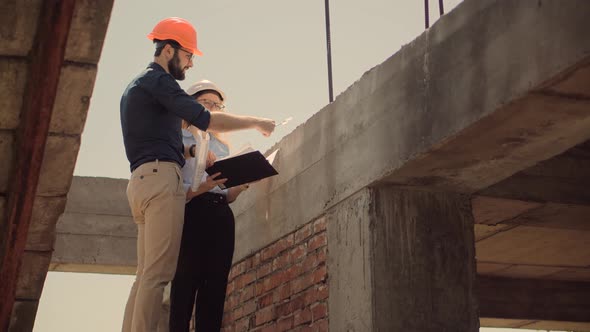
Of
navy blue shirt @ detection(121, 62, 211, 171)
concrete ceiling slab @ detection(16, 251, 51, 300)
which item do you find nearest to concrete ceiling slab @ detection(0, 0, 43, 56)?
navy blue shirt @ detection(121, 62, 211, 171)

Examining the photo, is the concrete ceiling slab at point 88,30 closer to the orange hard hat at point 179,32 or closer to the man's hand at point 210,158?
the orange hard hat at point 179,32

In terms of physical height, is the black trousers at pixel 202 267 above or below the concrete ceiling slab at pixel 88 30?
below

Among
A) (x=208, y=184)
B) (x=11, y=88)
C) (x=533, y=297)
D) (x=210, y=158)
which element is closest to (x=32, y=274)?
(x=208, y=184)

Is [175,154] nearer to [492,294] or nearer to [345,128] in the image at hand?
[345,128]

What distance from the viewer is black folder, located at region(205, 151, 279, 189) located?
4.98 metres

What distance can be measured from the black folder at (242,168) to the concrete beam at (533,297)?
11.5ft

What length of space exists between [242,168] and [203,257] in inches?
20.7

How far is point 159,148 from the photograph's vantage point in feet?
15.6

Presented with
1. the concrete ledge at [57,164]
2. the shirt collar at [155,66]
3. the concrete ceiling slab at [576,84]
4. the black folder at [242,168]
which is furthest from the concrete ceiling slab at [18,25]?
the concrete ceiling slab at [576,84]

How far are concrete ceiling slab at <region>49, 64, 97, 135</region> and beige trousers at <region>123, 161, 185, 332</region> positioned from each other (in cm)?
82

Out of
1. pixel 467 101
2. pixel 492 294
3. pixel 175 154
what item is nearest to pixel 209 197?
pixel 175 154

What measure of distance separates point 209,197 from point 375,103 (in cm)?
107

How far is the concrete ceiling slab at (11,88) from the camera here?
3.72 m

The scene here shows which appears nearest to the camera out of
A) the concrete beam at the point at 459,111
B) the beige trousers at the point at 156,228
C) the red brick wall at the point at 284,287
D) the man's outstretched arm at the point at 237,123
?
the concrete beam at the point at 459,111
